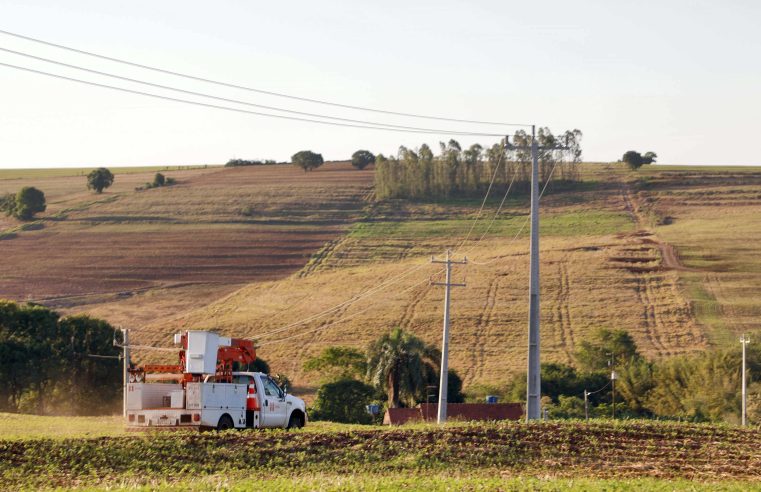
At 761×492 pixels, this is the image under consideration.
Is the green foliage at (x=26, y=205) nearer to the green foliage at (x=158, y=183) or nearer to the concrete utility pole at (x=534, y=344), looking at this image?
the green foliage at (x=158, y=183)

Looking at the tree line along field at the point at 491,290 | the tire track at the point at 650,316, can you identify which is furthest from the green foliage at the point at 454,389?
the tire track at the point at 650,316

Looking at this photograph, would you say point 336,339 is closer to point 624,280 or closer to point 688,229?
point 624,280

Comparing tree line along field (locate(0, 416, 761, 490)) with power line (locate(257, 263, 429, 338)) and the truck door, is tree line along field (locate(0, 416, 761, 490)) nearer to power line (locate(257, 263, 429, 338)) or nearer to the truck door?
the truck door

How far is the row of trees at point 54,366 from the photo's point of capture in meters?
76.6

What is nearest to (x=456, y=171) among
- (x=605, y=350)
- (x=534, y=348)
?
(x=605, y=350)

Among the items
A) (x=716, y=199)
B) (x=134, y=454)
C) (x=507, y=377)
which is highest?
(x=716, y=199)

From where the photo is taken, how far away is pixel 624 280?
386 feet

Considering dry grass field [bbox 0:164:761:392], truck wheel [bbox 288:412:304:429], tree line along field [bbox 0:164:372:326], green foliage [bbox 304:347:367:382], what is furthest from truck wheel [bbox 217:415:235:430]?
tree line along field [bbox 0:164:372:326]

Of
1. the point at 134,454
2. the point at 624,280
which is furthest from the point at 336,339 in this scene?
the point at 134,454

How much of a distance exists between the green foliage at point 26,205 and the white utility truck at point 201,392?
13433 cm

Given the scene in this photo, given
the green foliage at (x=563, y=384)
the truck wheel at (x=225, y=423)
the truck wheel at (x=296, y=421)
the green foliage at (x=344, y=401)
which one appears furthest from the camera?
the green foliage at (x=563, y=384)

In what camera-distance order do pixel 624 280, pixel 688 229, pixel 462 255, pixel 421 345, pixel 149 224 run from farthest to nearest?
1. pixel 149 224
2. pixel 688 229
3. pixel 462 255
4. pixel 624 280
5. pixel 421 345

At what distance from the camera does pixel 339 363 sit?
87.6 metres

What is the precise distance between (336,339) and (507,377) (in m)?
19.6
